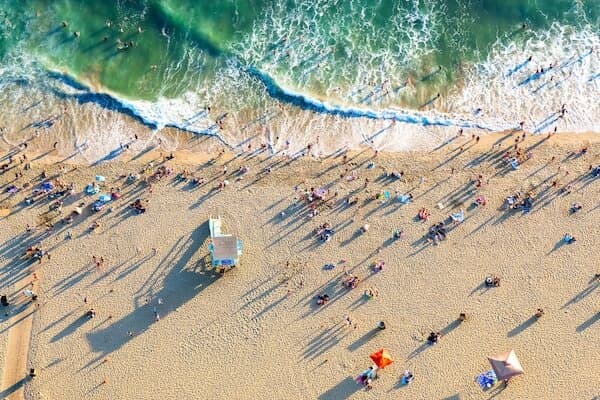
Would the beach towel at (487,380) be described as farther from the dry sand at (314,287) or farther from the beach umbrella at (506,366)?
the beach umbrella at (506,366)

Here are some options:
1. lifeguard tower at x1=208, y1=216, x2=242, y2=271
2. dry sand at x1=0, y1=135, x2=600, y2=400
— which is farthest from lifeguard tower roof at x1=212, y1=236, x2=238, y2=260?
dry sand at x1=0, y1=135, x2=600, y2=400

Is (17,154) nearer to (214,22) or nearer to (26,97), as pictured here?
(26,97)

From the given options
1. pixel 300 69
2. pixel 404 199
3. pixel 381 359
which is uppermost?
pixel 300 69

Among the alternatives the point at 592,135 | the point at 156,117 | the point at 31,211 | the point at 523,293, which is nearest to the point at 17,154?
the point at 31,211

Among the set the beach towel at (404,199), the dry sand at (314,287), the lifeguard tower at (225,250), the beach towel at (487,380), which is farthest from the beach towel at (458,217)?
the lifeguard tower at (225,250)

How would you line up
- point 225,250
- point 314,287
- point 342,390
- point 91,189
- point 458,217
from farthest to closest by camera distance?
point 91,189
point 458,217
point 314,287
point 225,250
point 342,390

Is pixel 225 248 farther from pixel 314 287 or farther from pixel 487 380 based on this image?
pixel 487 380

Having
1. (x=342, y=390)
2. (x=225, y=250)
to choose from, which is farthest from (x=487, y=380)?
(x=225, y=250)
